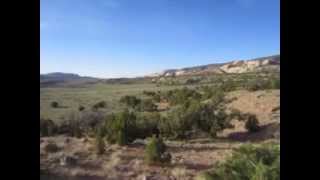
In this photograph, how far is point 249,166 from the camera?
5125mm

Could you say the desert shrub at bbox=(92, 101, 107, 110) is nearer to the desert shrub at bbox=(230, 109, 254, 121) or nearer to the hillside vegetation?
the hillside vegetation

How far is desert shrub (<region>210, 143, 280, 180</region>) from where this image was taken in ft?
15.6

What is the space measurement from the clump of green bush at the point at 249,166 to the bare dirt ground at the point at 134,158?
532 millimetres

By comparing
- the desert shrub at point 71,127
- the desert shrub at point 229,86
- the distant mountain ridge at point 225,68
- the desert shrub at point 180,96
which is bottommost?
the desert shrub at point 71,127

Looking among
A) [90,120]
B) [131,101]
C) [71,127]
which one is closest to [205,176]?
[71,127]

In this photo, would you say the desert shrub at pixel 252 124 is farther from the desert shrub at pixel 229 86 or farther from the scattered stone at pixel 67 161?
the scattered stone at pixel 67 161

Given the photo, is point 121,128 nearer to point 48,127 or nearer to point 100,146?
point 100,146

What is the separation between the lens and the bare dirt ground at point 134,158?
6102mm

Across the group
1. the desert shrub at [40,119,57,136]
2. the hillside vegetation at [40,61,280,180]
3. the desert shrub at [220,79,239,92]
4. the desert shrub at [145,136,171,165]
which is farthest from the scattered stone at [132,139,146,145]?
the desert shrub at [220,79,239,92]

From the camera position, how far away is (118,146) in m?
7.48

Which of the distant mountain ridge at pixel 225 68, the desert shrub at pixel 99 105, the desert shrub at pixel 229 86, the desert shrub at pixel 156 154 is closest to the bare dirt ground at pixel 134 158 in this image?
the desert shrub at pixel 156 154

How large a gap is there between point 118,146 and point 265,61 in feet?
27.1

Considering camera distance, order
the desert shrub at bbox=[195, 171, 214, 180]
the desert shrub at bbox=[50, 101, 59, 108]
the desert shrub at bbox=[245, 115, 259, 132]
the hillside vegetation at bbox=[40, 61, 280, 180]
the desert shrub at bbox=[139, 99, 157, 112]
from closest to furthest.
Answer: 1. the desert shrub at bbox=[195, 171, 214, 180]
2. the hillside vegetation at bbox=[40, 61, 280, 180]
3. the desert shrub at bbox=[245, 115, 259, 132]
4. the desert shrub at bbox=[139, 99, 157, 112]
5. the desert shrub at bbox=[50, 101, 59, 108]
